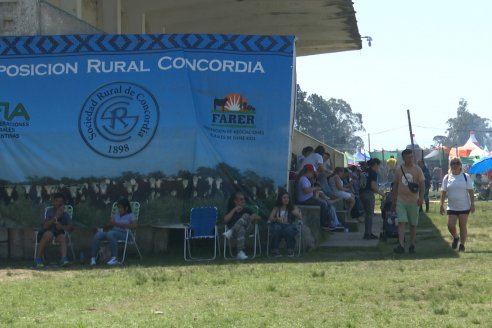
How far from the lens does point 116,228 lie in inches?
568

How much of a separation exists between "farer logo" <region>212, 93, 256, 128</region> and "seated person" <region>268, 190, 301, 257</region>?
133 cm

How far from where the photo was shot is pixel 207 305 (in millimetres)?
9453

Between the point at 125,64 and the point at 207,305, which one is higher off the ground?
the point at 125,64

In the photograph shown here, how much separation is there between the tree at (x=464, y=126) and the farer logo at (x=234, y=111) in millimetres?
144923

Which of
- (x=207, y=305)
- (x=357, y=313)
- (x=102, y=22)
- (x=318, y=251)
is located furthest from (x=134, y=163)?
(x=102, y=22)

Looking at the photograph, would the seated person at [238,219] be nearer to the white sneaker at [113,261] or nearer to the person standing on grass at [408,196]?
the white sneaker at [113,261]

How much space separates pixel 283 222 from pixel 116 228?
258 centimetres

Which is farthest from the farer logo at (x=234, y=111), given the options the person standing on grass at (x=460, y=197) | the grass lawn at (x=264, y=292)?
the person standing on grass at (x=460, y=197)

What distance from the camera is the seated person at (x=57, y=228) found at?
14.2 m

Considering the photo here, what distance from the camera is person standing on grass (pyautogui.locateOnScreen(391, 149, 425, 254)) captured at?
14227 mm

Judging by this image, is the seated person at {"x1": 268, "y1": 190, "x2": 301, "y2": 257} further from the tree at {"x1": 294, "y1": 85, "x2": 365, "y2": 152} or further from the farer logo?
the tree at {"x1": 294, "y1": 85, "x2": 365, "y2": 152}

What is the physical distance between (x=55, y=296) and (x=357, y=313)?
11.7ft

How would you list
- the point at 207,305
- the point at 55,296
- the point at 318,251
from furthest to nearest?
the point at 318,251
the point at 55,296
the point at 207,305

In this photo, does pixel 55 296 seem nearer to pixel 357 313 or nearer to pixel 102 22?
pixel 357 313
